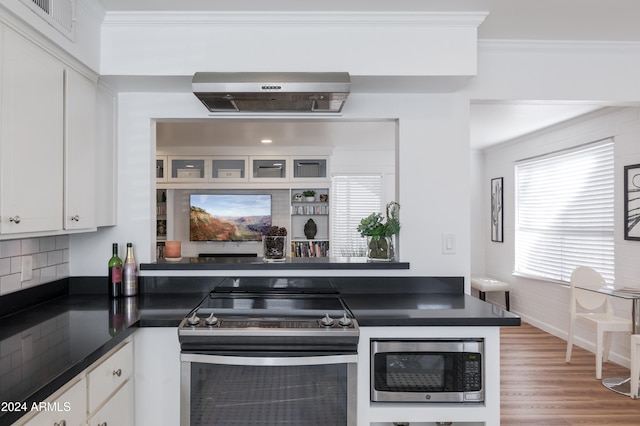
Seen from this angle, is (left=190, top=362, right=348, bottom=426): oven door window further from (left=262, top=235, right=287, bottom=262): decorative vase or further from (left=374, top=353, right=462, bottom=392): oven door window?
(left=262, top=235, right=287, bottom=262): decorative vase

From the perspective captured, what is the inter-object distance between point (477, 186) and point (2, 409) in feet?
22.7

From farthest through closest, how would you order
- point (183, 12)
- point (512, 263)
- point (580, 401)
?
point (512, 263), point (580, 401), point (183, 12)

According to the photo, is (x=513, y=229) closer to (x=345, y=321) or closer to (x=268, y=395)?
(x=345, y=321)

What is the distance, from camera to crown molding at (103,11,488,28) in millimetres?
2271

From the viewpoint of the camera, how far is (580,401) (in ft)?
11.2

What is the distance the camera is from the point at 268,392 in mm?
1868

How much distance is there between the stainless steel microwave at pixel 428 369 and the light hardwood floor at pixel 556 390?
1375 millimetres

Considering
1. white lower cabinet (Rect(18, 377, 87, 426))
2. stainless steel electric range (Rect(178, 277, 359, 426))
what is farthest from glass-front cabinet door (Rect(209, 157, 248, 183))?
white lower cabinet (Rect(18, 377, 87, 426))

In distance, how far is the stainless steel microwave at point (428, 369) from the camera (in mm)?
1975

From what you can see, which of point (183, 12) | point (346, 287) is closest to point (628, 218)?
point (346, 287)

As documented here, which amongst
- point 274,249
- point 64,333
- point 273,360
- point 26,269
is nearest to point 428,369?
point 273,360

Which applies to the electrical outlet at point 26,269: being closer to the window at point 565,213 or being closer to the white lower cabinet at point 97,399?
the white lower cabinet at point 97,399

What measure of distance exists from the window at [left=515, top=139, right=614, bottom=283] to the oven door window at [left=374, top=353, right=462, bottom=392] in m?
3.35

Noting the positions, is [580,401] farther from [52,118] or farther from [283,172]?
[283,172]
